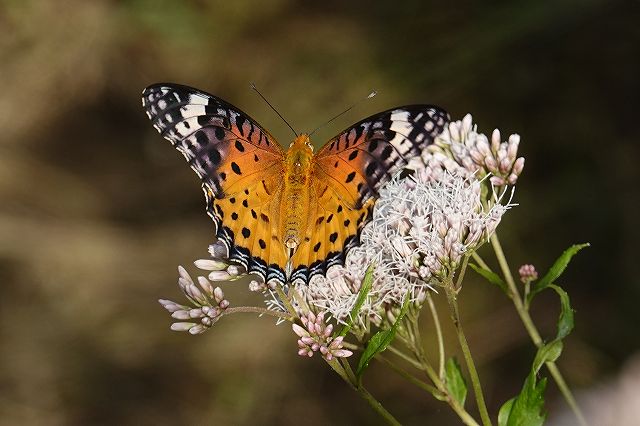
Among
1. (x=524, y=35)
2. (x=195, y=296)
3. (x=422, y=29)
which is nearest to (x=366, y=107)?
(x=422, y=29)

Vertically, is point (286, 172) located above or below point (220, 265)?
above

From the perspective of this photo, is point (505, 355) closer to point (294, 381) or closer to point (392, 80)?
point (294, 381)

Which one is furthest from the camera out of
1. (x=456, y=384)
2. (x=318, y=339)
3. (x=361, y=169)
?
(x=361, y=169)

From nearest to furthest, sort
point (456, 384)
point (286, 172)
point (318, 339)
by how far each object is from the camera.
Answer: point (318, 339)
point (456, 384)
point (286, 172)

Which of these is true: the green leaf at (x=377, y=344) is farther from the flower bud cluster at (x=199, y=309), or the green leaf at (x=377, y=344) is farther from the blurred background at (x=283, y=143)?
the blurred background at (x=283, y=143)

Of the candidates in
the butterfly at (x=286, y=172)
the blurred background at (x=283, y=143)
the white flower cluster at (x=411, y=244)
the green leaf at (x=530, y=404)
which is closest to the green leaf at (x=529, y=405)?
the green leaf at (x=530, y=404)

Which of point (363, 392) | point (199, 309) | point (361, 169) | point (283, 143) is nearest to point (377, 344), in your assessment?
point (363, 392)

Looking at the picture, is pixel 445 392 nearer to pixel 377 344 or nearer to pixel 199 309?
pixel 377 344

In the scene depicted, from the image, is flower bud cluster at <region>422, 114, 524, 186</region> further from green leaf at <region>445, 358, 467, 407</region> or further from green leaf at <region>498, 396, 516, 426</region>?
green leaf at <region>498, 396, 516, 426</region>
